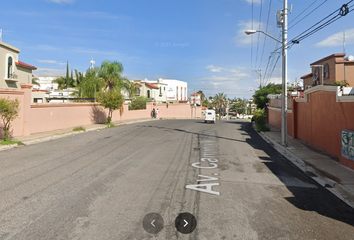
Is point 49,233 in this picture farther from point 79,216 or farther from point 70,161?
point 70,161

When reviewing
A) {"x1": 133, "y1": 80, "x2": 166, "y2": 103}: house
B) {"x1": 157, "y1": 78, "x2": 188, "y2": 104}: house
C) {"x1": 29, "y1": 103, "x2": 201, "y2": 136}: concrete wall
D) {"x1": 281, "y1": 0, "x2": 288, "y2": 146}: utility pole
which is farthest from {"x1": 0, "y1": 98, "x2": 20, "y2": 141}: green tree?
{"x1": 157, "y1": 78, "x2": 188, "y2": 104}: house

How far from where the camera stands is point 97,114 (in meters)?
26.3

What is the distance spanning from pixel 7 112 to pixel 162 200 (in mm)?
11286

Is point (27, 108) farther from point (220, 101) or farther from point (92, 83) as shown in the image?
point (220, 101)

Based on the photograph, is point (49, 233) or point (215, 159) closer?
point (49, 233)

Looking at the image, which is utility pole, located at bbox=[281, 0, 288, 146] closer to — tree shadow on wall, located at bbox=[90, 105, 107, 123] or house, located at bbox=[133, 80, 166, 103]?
tree shadow on wall, located at bbox=[90, 105, 107, 123]

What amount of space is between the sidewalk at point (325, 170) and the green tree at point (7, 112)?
1374 cm

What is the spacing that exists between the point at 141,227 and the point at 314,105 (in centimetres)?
1214

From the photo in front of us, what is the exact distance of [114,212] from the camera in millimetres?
4613

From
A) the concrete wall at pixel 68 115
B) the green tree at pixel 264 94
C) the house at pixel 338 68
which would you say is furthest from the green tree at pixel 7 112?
the green tree at pixel 264 94

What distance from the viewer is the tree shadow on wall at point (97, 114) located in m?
25.4

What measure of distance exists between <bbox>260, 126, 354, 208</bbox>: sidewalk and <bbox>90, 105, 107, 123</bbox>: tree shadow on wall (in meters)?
19.3

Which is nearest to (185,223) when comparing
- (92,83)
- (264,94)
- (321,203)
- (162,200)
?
(162,200)

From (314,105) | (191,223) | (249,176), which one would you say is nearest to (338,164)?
(249,176)
